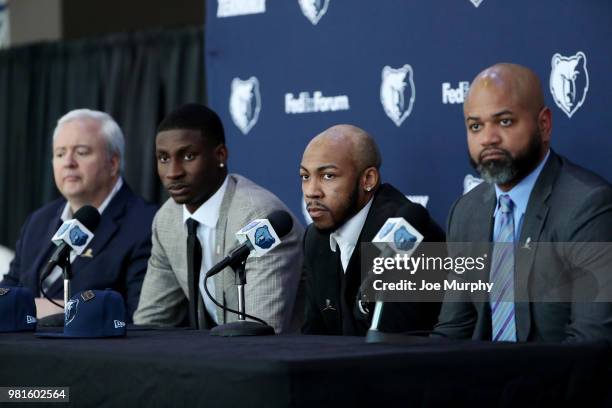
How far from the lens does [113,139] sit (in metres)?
5.19

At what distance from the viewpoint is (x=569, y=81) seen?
12.8ft

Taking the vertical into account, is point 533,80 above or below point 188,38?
below

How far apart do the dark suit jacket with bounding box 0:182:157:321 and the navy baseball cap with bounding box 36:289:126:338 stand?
1432 millimetres

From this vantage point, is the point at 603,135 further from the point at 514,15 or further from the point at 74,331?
the point at 74,331

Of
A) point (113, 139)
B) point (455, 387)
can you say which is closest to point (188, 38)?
point (113, 139)

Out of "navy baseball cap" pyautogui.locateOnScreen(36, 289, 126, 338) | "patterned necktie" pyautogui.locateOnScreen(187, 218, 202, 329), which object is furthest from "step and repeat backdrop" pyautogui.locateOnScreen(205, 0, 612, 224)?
"navy baseball cap" pyautogui.locateOnScreen(36, 289, 126, 338)

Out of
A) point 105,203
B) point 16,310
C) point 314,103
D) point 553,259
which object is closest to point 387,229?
point 553,259

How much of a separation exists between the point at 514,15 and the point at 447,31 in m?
0.28

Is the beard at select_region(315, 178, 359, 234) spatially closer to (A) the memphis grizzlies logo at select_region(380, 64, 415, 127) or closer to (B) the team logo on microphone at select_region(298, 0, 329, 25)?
(A) the memphis grizzlies logo at select_region(380, 64, 415, 127)

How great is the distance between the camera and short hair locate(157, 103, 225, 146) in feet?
14.3

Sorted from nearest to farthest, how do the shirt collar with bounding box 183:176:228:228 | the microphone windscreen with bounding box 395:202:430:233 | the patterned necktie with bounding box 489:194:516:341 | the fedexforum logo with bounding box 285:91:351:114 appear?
the microphone windscreen with bounding box 395:202:430:233 < the patterned necktie with bounding box 489:194:516:341 < the shirt collar with bounding box 183:176:228:228 < the fedexforum logo with bounding box 285:91:351:114

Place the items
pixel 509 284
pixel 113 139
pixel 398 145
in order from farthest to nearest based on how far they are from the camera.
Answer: pixel 113 139 < pixel 398 145 < pixel 509 284

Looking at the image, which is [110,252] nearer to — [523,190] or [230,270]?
[230,270]

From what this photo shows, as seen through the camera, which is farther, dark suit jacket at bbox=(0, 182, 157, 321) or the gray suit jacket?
dark suit jacket at bbox=(0, 182, 157, 321)
